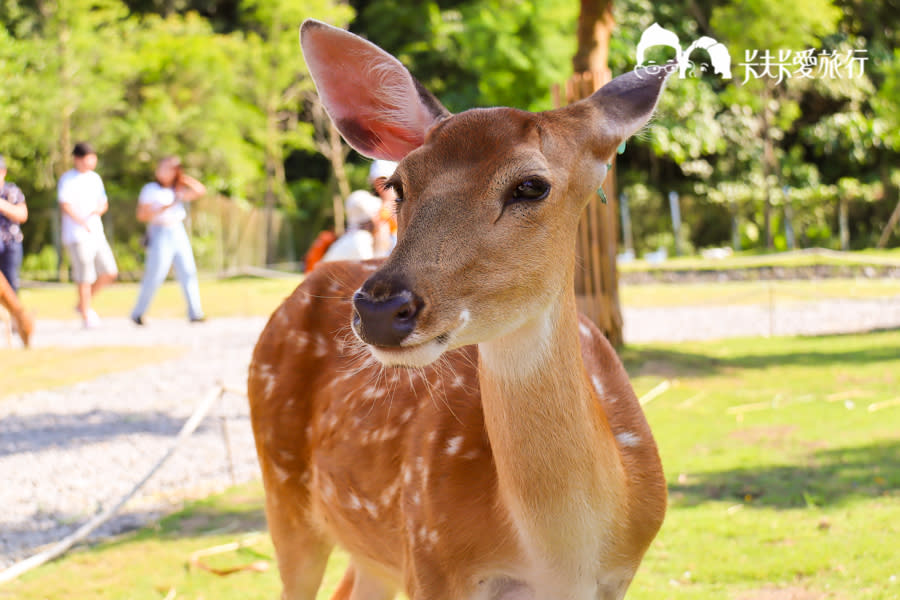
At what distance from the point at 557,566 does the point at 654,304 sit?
13112 millimetres

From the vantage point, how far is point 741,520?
4.75 meters

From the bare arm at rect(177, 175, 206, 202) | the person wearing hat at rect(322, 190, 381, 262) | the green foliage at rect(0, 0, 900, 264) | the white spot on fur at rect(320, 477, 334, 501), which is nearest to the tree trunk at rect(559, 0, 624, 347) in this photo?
the person wearing hat at rect(322, 190, 381, 262)

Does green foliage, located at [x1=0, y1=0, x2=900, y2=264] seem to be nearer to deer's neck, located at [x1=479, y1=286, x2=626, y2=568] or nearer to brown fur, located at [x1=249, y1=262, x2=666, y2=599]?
brown fur, located at [x1=249, y1=262, x2=666, y2=599]

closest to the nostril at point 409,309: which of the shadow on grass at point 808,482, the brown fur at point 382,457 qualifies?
the brown fur at point 382,457

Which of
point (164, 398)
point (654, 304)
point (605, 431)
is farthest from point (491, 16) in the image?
point (605, 431)

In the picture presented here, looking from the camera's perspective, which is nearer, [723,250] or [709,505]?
[709,505]

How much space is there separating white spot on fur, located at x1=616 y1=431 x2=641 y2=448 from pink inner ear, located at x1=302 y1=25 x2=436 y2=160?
98cm

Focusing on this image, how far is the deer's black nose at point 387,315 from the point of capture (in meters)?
1.96

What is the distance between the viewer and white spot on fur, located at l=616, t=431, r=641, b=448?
2.73m

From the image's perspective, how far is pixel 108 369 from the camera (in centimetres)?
995

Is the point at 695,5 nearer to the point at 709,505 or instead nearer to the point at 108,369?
the point at 108,369

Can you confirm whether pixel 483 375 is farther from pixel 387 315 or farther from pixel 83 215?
pixel 83 215

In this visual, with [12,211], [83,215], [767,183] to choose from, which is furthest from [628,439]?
[767,183]

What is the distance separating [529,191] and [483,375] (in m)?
0.49
